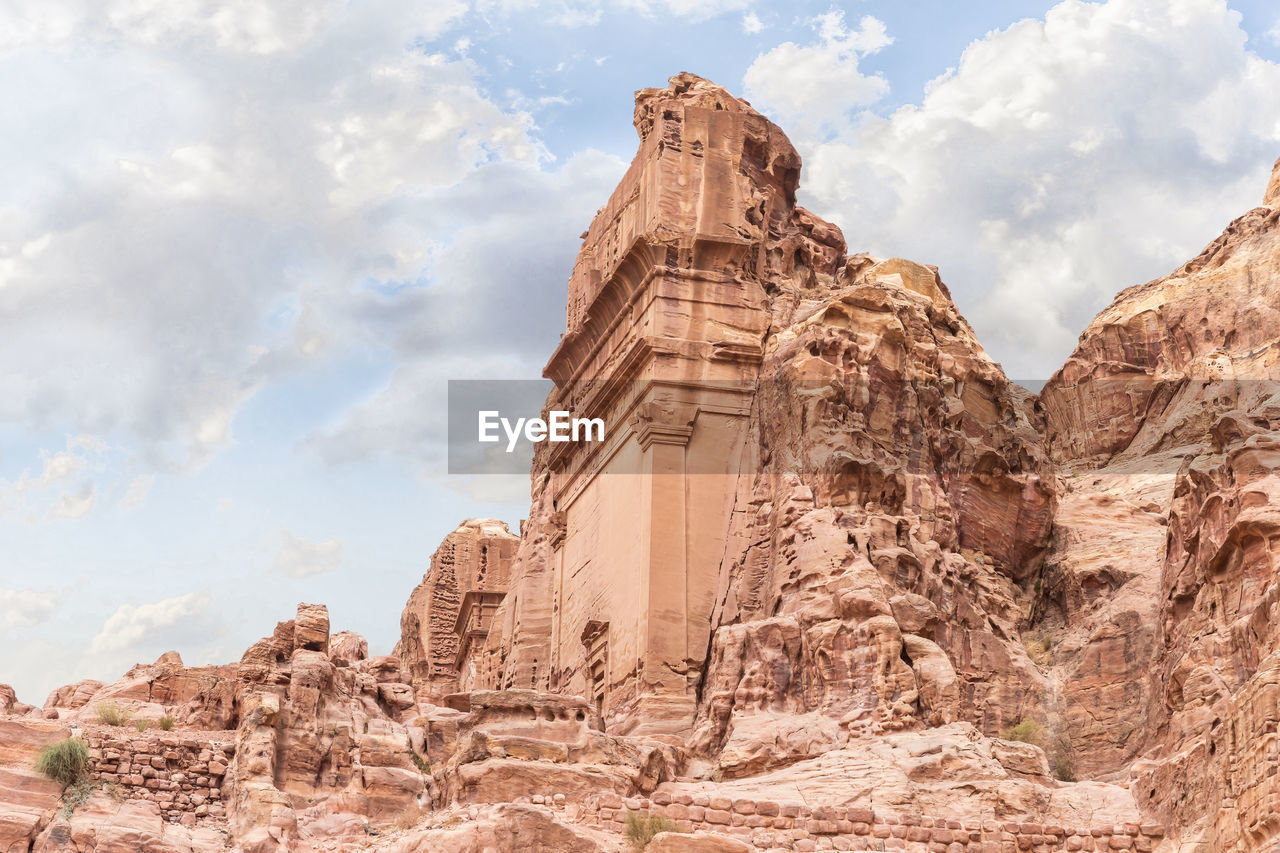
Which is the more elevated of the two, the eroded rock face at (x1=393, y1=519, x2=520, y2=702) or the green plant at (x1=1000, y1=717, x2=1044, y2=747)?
the eroded rock face at (x1=393, y1=519, x2=520, y2=702)

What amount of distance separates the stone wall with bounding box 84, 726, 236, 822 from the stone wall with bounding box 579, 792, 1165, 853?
17.7ft

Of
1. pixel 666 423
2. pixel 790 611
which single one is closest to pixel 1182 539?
pixel 790 611

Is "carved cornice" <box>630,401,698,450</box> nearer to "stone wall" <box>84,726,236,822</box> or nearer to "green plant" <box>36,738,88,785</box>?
"stone wall" <box>84,726,236,822</box>

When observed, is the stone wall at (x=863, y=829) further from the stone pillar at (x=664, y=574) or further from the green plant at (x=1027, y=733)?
the stone pillar at (x=664, y=574)

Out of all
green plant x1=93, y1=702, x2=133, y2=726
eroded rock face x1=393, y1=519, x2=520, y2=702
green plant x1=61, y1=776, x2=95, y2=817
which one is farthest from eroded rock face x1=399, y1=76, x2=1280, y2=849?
green plant x1=61, y1=776, x2=95, y2=817

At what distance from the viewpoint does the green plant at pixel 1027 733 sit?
30.2 m

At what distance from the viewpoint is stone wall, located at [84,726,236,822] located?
84.6 feet

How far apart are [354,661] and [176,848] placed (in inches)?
429

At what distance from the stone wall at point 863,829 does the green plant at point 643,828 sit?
0.24 metres

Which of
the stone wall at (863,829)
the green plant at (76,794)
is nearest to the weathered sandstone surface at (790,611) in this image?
the stone wall at (863,829)

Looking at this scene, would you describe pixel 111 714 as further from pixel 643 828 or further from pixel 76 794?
pixel 643 828

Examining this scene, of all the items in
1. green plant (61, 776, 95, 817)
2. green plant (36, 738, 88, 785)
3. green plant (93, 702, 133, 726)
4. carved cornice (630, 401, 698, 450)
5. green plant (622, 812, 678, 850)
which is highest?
carved cornice (630, 401, 698, 450)

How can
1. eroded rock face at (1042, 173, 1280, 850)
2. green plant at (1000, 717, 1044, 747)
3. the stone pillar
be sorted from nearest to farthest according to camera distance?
eroded rock face at (1042, 173, 1280, 850) → green plant at (1000, 717, 1044, 747) → the stone pillar

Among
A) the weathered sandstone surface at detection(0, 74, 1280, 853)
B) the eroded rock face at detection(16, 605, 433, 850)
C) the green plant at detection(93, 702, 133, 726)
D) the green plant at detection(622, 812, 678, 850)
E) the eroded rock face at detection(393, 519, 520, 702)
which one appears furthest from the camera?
the eroded rock face at detection(393, 519, 520, 702)
